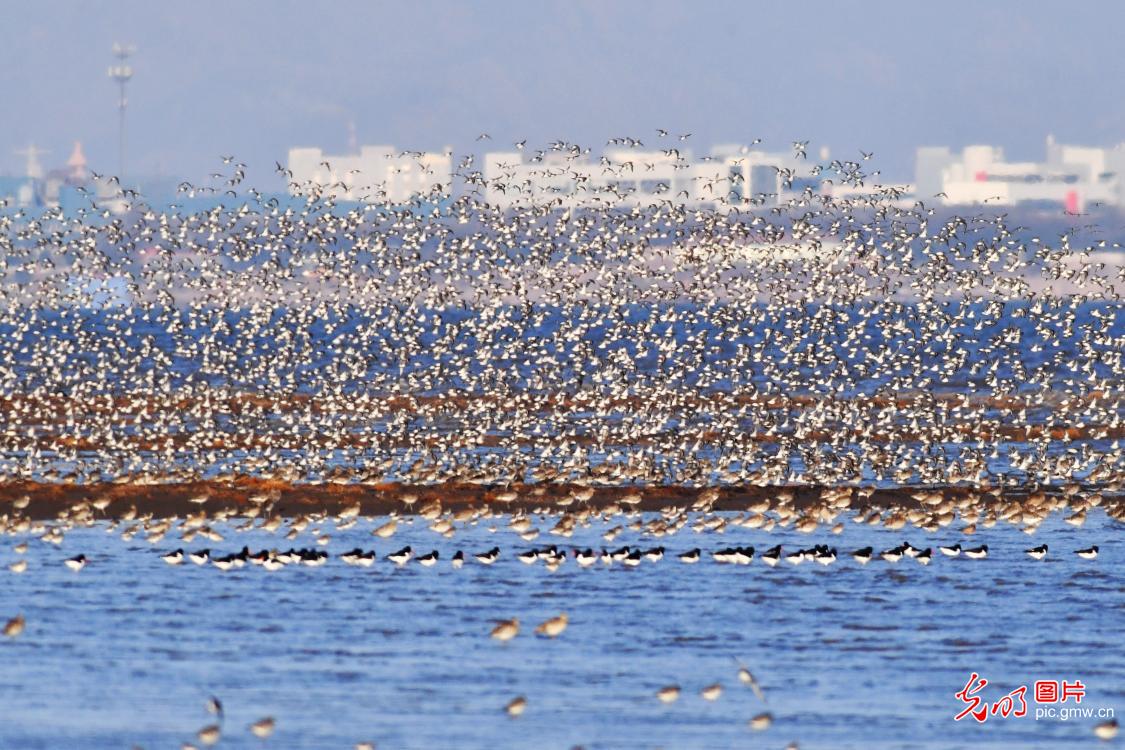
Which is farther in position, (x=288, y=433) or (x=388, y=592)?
(x=288, y=433)

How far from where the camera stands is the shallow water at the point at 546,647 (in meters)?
20.9

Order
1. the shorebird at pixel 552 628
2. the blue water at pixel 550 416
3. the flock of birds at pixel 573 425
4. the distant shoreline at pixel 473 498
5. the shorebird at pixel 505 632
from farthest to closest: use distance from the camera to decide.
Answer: the blue water at pixel 550 416 < the distant shoreline at pixel 473 498 < the flock of birds at pixel 573 425 < the shorebird at pixel 552 628 < the shorebird at pixel 505 632

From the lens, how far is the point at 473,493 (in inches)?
1553

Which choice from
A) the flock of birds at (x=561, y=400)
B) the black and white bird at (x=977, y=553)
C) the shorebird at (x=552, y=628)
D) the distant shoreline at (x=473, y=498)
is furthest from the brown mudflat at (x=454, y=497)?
the shorebird at (x=552, y=628)

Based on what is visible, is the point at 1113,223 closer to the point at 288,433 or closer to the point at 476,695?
the point at 288,433

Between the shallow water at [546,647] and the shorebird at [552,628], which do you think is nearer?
the shallow water at [546,647]

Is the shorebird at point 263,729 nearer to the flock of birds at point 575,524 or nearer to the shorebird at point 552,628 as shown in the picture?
the shorebird at point 552,628

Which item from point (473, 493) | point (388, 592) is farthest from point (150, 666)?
point (473, 493)

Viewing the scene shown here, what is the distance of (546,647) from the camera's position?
82.3 feet

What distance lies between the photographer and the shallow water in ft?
68.6

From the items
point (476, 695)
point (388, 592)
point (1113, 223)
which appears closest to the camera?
point (476, 695)

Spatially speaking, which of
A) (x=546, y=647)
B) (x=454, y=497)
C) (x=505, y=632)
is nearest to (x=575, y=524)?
(x=454, y=497)

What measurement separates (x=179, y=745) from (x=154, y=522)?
15.8m

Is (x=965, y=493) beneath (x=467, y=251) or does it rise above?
beneath
